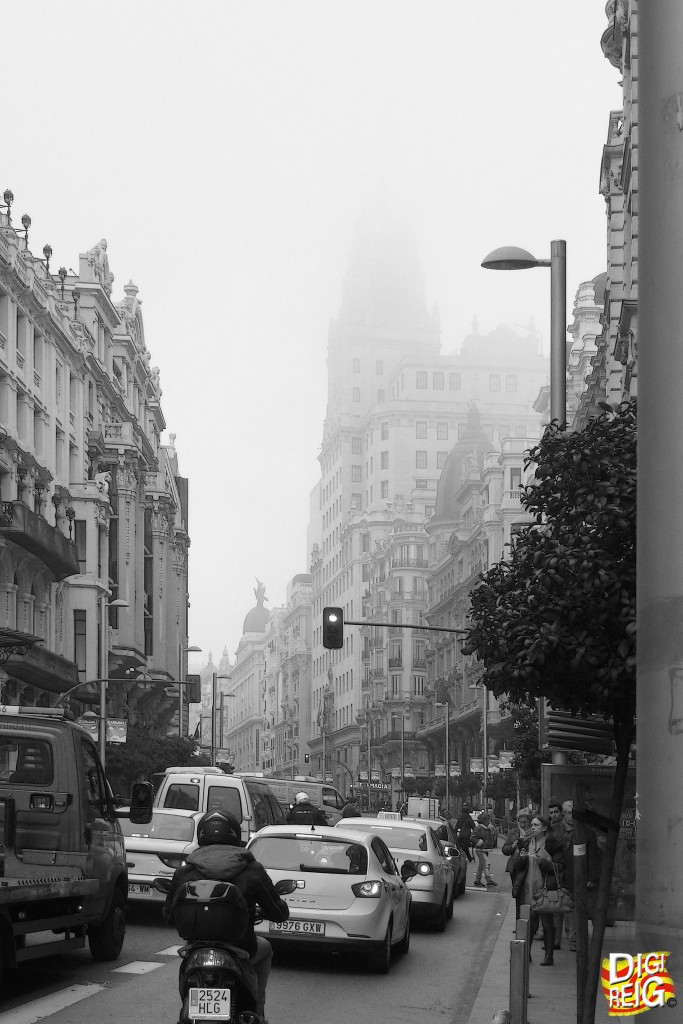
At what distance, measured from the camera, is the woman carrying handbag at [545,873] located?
643 inches

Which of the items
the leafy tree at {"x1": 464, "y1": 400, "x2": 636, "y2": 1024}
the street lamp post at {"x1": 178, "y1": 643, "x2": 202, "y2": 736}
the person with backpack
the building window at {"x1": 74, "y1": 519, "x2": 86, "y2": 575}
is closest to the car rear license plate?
the leafy tree at {"x1": 464, "y1": 400, "x2": 636, "y2": 1024}

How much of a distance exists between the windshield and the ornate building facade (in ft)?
67.5

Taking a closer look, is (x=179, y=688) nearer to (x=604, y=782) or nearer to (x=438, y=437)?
(x=604, y=782)

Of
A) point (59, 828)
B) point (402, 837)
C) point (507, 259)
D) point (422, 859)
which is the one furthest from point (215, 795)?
point (507, 259)

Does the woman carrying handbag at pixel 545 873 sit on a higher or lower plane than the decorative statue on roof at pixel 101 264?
lower

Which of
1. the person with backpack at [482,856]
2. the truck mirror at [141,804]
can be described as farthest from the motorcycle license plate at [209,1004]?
the person with backpack at [482,856]

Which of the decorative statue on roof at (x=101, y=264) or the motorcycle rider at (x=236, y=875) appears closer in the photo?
the motorcycle rider at (x=236, y=875)

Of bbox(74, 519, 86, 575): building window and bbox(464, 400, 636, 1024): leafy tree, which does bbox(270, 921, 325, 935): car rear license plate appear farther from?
bbox(74, 519, 86, 575): building window

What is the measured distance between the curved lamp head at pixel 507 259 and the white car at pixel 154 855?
793 cm

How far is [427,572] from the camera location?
13450 cm

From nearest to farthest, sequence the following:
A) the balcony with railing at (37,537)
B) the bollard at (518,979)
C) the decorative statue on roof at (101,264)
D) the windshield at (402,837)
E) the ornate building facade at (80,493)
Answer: the bollard at (518,979) < the windshield at (402,837) < the balcony with railing at (37,537) < the ornate building facade at (80,493) < the decorative statue on roof at (101,264)

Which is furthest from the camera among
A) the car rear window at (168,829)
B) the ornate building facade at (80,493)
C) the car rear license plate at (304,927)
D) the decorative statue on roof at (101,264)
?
the decorative statue on roof at (101,264)

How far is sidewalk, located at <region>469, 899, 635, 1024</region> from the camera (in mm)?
12180

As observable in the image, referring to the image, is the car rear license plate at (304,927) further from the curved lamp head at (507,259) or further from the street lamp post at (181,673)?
the street lamp post at (181,673)
